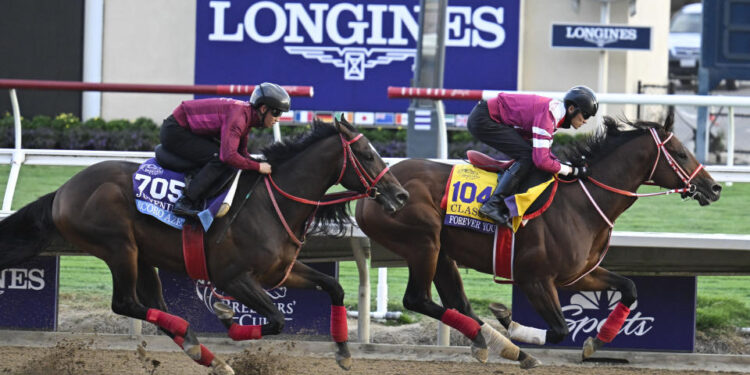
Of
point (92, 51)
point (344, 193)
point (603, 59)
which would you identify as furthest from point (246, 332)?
point (92, 51)

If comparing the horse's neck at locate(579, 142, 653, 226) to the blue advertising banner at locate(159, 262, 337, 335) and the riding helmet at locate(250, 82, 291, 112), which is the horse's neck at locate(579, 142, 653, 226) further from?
the blue advertising banner at locate(159, 262, 337, 335)

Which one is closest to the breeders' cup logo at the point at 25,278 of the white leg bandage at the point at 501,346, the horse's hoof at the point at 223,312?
the horse's hoof at the point at 223,312

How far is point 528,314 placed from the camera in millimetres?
7273

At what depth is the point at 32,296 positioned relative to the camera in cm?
742

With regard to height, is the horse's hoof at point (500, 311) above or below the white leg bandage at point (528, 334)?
above

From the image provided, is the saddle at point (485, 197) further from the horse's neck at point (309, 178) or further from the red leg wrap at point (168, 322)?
the red leg wrap at point (168, 322)

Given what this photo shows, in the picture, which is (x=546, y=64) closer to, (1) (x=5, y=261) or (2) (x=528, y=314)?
(2) (x=528, y=314)

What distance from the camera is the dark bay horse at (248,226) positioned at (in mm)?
5746

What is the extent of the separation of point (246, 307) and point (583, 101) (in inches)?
107

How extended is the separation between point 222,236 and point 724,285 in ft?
16.7

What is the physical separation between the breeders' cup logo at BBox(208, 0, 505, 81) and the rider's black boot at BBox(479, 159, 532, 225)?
9.06 m

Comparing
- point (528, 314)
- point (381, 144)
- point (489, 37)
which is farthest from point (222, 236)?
point (489, 37)

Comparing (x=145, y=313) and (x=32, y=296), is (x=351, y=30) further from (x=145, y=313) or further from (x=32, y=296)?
(x=145, y=313)

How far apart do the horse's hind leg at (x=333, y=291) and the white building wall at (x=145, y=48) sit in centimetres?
1040
